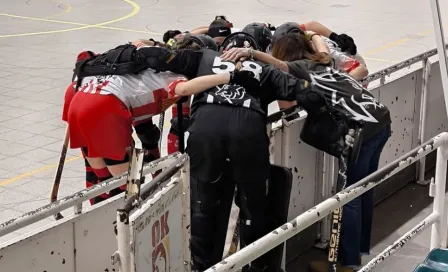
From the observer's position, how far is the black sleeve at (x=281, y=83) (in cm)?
462

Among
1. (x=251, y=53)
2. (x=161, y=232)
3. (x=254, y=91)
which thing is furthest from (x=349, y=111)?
(x=161, y=232)

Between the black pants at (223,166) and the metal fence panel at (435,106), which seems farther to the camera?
the metal fence panel at (435,106)

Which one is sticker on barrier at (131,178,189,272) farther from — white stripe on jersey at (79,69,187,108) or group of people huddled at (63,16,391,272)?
white stripe on jersey at (79,69,187,108)

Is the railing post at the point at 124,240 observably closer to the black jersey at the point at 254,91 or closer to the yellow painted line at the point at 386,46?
the black jersey at the point at 254,91

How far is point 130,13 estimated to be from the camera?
1758 centimetres

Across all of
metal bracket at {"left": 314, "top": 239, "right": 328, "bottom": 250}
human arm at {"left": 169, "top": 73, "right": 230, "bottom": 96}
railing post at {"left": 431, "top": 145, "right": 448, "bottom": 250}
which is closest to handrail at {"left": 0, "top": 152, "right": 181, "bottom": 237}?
human arm at {"left": 169, "top": 73, "right": 230, "bottom": 96}

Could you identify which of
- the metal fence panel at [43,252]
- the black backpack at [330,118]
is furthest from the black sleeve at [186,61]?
the metal fence panel at [43,252]

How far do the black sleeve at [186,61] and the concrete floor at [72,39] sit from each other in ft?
6.99

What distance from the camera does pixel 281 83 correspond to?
4645 millimetres

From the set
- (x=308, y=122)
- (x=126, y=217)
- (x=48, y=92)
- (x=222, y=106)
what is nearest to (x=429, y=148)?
(x=308, y=122)

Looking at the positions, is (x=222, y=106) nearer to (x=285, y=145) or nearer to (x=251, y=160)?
(x=251, y=160)

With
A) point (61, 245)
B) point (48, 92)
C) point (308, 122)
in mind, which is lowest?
point (48, 92)

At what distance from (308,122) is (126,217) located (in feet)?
8.27

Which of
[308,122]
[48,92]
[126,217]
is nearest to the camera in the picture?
[126,217]
